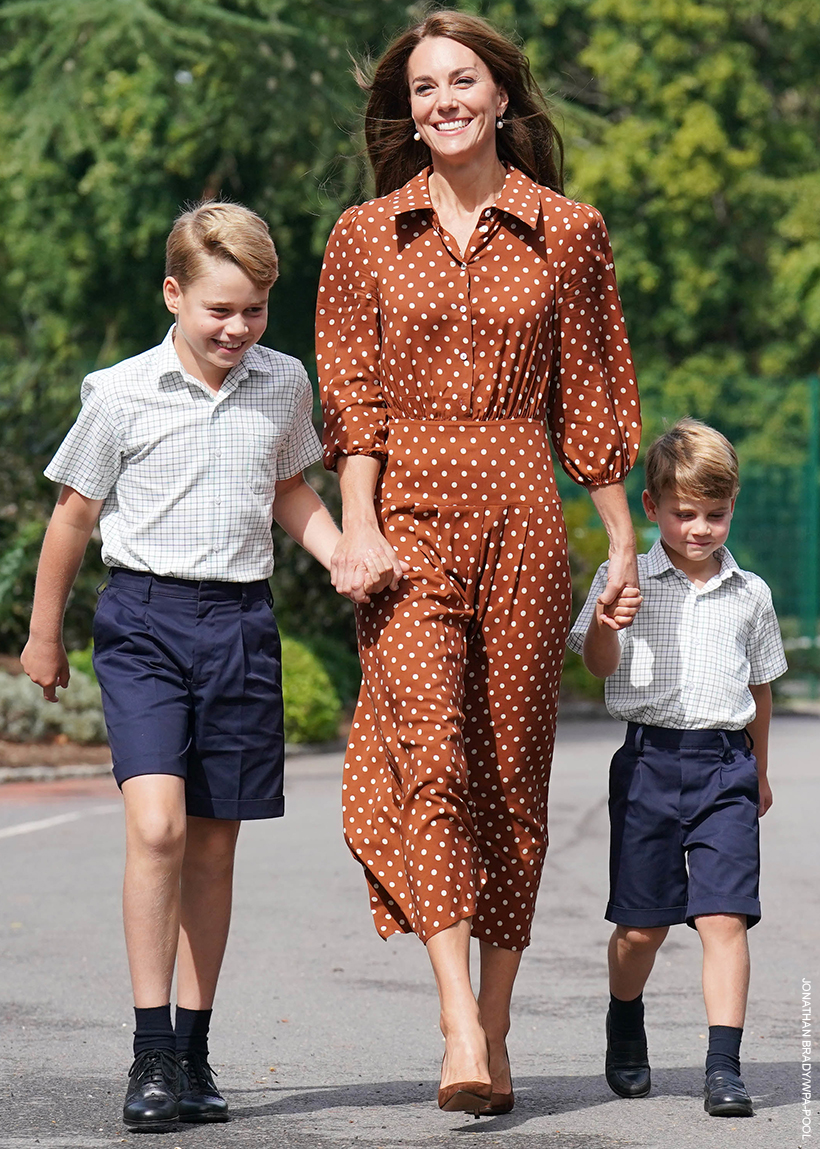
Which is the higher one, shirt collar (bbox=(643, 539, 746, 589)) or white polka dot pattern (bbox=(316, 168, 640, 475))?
white polka dot pattern (bbox=(316, 168, 640, 475))

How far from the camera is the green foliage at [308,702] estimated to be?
495 inches

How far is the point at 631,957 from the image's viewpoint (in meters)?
4.15

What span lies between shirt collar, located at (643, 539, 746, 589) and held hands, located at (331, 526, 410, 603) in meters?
0.70

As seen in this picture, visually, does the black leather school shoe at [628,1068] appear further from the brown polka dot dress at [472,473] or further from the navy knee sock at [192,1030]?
the navy knee sock at [192,1030]

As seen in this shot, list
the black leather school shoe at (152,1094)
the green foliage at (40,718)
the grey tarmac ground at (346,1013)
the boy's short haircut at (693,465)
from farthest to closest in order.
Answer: the green foliage at (40,718)
the boy's short haircut at (693,465)
the grey tarmac ground at (346,1013)
the black leather school shoe at (152,1094)

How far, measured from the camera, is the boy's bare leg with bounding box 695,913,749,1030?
Result: 3977 millimetres

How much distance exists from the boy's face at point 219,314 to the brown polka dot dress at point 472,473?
6.3 inches

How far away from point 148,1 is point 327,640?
5.94 metres

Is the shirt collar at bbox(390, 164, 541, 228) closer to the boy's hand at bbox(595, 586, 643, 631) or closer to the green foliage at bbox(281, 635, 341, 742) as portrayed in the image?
the boy's hand at bbox(595, 586, 643, 631)

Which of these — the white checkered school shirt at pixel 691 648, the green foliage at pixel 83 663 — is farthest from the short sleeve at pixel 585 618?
the green foliage at pixel 83 663

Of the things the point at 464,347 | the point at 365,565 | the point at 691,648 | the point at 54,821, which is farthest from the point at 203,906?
the point at 54,821

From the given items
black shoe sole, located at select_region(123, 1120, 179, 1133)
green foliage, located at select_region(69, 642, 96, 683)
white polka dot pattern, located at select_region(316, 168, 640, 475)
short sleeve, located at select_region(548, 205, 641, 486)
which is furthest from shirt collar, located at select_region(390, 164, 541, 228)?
green foliage, located at select_region(69, 642, 96, 683)

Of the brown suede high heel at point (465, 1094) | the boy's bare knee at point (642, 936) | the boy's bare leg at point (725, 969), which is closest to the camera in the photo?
the brown suede high heel at point (465, 1094)

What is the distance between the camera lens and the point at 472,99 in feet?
13.0
